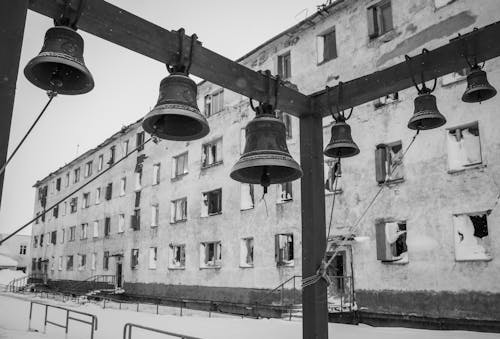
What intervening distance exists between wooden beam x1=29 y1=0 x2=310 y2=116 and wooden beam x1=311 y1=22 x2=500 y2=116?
2.37 feet

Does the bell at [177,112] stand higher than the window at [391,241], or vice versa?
the bell at [177,112]

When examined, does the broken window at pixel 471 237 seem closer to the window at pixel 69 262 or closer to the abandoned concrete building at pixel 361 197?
the abandoned concrete building at pixel 361 197

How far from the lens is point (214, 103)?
23719 millimetres

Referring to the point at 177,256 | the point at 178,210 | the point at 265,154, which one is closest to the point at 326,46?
the point at 178,210

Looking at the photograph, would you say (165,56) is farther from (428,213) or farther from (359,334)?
(428,213)

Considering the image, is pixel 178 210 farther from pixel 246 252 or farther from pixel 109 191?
pixel 109 191

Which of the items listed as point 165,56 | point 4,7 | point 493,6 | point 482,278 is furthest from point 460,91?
point 4,7

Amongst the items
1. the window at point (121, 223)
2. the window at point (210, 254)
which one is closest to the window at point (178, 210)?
the window at point (210, 254)

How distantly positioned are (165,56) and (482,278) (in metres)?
11.4

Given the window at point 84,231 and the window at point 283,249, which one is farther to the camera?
the window at point 84,231

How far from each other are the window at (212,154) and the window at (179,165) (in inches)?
73.8

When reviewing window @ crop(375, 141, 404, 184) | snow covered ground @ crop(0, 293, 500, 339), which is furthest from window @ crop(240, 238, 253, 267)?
window @ crop(375, 141, 404, 184)

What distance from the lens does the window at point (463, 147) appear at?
13.0 m

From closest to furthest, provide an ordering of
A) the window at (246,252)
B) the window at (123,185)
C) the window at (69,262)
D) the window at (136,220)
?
the window at (246,252) → the window at (136,220) → the window at (123,185) → the window at (69,262)
